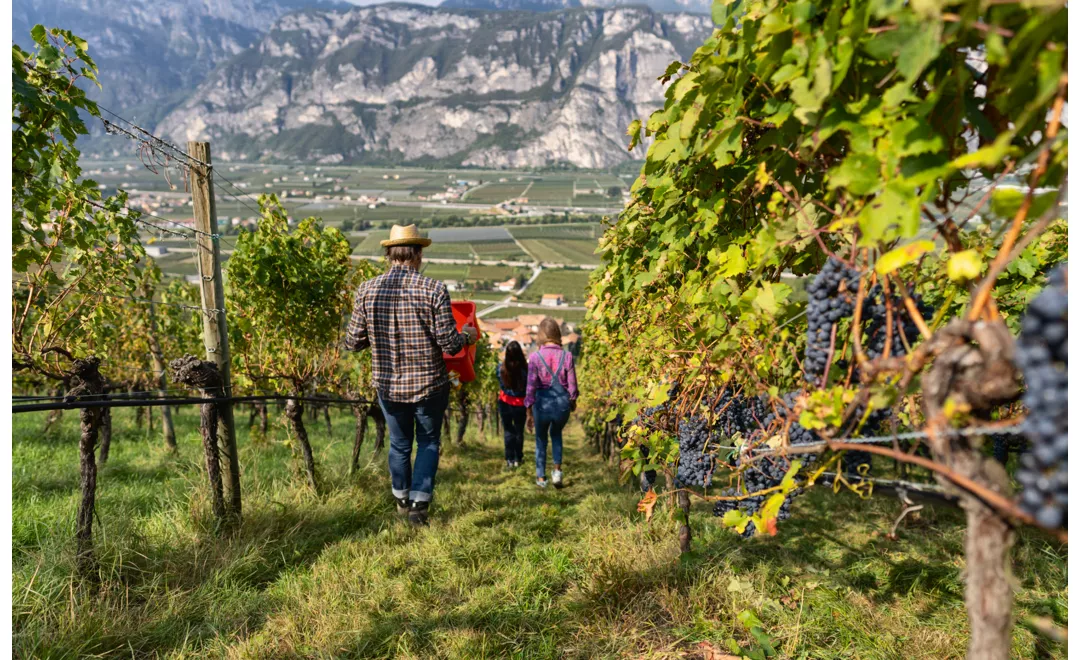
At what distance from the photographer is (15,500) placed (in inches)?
168

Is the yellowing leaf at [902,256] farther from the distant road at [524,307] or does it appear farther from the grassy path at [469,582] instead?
the distant road at [524,307]

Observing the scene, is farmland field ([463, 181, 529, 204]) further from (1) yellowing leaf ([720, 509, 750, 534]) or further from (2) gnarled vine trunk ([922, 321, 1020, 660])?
(2) gnarled vine trunk ([922, 321, 1020, 660])

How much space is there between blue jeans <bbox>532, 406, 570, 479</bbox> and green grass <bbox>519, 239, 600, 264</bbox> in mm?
74765

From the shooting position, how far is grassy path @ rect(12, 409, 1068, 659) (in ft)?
8.45

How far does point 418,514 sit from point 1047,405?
12.4ft

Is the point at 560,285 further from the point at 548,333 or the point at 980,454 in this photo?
the point at 980,454

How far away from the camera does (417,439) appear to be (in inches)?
149

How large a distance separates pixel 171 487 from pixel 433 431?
2.56 metres

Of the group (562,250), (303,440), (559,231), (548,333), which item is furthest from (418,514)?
(559,231)

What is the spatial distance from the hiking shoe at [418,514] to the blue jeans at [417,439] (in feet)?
0.16

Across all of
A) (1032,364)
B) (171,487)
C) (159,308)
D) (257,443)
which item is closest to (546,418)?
(171,487)

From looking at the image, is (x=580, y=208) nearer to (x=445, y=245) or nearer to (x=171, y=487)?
(x=445, y=245)

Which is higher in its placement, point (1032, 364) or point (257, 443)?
point (1032, 364)

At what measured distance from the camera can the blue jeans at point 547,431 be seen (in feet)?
17.8
